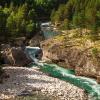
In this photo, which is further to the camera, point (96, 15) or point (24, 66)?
point (96, 15)

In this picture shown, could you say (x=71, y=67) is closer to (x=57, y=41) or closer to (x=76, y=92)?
(x=57, y=41)

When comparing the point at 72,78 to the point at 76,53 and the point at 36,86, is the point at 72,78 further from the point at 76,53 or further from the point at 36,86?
the point at 36,86

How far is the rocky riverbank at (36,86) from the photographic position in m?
73.7

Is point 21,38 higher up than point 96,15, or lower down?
lower down

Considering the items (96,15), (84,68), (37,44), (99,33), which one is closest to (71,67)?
(84,68)

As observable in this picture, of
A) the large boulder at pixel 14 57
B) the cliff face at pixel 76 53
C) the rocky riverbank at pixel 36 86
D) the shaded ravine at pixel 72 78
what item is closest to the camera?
the rocky riverbank at pixel 36 86

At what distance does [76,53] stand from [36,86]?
21453mm

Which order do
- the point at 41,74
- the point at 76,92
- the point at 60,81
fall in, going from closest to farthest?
the point at 76,92 → the point at 60,81 → the point at 41,74

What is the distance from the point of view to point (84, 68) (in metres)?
91.0

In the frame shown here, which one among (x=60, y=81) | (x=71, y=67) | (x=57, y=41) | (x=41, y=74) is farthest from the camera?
(x=57, y=41)

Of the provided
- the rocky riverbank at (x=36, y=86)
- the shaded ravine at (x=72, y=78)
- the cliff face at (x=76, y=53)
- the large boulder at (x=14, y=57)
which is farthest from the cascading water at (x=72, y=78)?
the large boulder at (x=14, y=57)

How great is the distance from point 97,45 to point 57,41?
16.7 meters

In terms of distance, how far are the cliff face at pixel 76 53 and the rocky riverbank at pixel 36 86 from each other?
851cm

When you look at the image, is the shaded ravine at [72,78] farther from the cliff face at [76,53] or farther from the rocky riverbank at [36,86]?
the rocky riverbank at [36,86]
